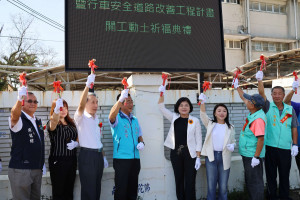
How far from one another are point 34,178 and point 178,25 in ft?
9.02

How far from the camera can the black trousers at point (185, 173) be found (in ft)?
12.0

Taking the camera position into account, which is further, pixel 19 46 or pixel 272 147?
pixel 19 46

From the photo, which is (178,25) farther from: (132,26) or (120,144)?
(120,144)

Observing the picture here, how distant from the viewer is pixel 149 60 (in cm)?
390

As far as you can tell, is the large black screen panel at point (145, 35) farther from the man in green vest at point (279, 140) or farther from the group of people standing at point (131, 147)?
the man in green vest at point (279, 140)

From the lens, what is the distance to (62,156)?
332 cm

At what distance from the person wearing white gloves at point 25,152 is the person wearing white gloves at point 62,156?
0.22 m

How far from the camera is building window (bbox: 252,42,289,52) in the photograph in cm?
1734

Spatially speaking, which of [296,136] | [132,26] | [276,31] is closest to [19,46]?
[276,31]

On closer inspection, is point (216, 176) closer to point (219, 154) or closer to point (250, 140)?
point (219, 154)

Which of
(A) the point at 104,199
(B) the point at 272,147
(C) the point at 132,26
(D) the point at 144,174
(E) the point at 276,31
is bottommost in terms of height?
(A) the point at 104,199

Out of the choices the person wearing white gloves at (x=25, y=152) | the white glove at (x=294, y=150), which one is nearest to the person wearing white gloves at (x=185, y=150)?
the white glove at (x=294, y=150)

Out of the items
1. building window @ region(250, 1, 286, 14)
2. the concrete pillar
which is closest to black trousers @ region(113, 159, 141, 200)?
the concrete pillar

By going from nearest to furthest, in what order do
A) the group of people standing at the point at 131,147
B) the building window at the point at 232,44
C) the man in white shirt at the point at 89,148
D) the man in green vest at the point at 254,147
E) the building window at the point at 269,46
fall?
the group of people standing at the point at 131,147
the man in white shirt at the point at 89,148
the man in green vest at the point at 254,147
the building window at the point at 232,44
the building window at the point at 269,46
